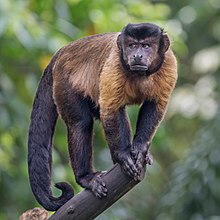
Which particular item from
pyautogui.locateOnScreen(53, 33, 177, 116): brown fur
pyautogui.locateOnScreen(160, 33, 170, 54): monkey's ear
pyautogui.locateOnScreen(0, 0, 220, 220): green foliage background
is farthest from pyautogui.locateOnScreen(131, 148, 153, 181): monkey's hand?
pyautogui.locateOnScreen(0, 0, 220, 220): green foliage background

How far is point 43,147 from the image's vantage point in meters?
6.25

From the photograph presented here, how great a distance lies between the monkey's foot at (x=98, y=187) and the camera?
17.5 ft

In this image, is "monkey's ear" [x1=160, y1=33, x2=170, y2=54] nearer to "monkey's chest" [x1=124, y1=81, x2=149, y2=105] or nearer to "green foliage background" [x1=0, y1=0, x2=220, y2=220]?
"monkey's chest" [x1=124, y1=81, x2=149, y2=105]

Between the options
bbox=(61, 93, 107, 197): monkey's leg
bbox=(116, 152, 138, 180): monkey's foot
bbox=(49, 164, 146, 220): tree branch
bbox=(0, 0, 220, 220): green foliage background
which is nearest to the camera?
bbox=(49, 164, 146, 220): tree branch

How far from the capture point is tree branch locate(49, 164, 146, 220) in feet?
17.1

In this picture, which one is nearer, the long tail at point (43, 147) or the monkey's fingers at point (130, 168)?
the monkey's fingers at point (130, 168)

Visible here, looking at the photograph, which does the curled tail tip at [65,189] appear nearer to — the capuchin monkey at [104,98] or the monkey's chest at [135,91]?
the capuchin monkey at [104,98]

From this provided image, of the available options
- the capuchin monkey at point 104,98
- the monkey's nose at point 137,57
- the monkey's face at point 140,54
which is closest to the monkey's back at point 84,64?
the capuchin monkey at point 104,98

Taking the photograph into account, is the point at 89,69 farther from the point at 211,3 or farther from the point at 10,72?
the point at 211,3

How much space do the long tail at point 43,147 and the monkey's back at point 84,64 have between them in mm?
214

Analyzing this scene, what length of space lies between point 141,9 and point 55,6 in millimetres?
871

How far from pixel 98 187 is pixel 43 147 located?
3.02ft

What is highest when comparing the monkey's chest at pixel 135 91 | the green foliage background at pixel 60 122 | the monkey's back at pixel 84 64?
the monkey's back at pixel 84 64

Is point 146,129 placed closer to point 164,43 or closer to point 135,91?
point 135,91
